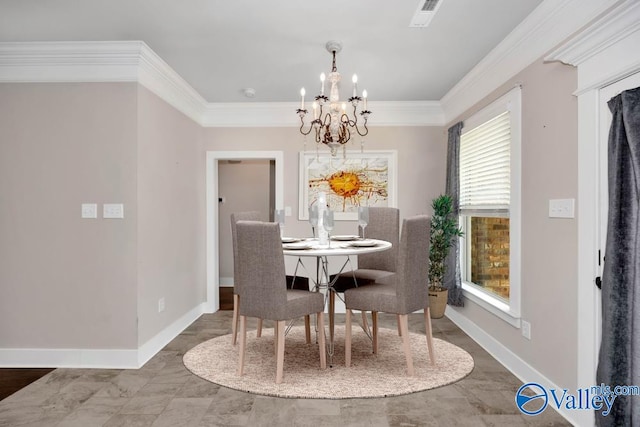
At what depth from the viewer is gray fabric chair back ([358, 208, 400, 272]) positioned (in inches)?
159

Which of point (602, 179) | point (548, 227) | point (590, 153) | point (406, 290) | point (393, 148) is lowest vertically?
point (406, 290)

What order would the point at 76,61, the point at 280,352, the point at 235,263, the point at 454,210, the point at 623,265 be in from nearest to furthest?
1. the point at 623,265
2. the point at 280,352
3. the point at 76,61
4. the point at 235,263
5. the point at 454,210

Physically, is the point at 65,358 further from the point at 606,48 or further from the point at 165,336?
the point at 606,48

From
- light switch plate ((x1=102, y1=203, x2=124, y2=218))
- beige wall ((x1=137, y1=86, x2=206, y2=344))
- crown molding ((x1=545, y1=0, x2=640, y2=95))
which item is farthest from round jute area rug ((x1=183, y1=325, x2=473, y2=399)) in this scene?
crown molding ((x1=545, y1=0, x2=640, y2=95))

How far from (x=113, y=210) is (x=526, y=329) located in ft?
10.3

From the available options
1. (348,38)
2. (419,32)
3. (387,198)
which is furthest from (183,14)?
(387,198)

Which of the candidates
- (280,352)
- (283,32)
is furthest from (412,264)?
(283,32)

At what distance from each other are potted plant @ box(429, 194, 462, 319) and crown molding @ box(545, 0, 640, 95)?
218cm

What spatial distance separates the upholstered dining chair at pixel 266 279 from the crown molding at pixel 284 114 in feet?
7.86

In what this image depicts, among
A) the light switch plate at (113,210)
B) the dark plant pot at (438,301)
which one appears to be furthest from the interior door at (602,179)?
the light switch plate at (113,210)

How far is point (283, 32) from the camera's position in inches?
116

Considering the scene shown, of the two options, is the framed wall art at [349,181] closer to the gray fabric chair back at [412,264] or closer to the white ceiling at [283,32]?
the white ceiling at [283,32]

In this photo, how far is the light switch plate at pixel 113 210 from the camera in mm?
3242

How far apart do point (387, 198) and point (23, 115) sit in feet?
11.6
